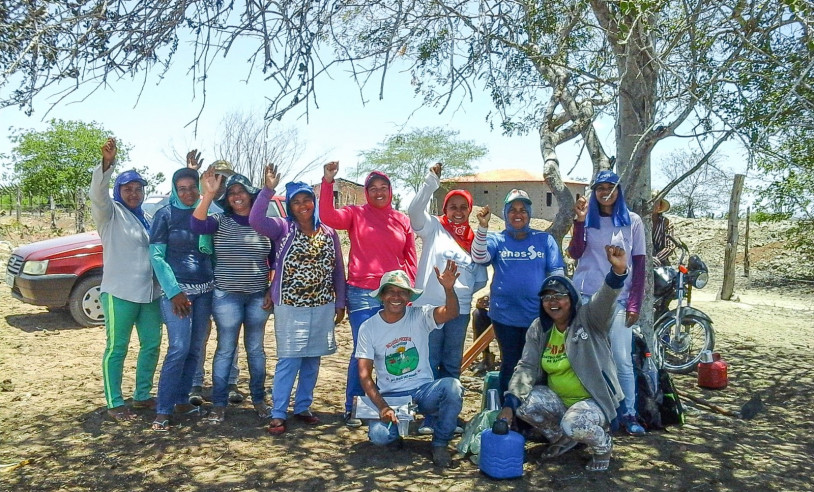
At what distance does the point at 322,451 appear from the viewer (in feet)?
13.6

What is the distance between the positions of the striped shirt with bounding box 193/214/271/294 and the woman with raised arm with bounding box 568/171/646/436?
2.17 meters

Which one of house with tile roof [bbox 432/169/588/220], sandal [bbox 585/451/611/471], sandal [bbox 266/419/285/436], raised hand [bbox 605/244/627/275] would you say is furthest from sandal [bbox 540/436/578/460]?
house with tile roof [bbox 432/169/588/220]

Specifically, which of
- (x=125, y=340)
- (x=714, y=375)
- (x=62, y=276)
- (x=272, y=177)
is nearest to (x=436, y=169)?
(x=272, y=177)

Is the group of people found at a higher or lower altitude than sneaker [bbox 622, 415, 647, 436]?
higher

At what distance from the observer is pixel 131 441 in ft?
13.9

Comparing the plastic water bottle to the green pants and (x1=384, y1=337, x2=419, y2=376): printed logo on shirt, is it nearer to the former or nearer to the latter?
(x1=384, y1=337, x2=419, y2=376): printed logo on shirt

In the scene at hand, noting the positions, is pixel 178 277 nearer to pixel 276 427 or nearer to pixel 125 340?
pixel 125 340

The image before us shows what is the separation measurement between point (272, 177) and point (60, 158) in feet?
79.8

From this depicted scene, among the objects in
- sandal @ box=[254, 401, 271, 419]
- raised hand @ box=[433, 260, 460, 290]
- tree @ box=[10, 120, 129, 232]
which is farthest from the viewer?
tree @ box=[10, 120, 129, 232]

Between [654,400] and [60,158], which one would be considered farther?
[60,158]

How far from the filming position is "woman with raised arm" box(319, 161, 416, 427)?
175 inches

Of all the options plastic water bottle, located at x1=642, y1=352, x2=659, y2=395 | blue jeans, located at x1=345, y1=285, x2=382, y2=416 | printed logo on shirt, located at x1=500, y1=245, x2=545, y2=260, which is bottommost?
plastic water bottle, located at x1=642, y1=352, x2=659, y2=395

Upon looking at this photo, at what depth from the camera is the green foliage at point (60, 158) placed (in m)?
24.5

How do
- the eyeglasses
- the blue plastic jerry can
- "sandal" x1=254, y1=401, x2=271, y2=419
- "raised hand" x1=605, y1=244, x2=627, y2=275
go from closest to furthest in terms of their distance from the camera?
"raised hand" x1=605, y1=244, x2=627, y2=275
the blue plastic jerry can
the eyeglasses
"sandal" x1=254, y1=401, x2=271, y2=419
